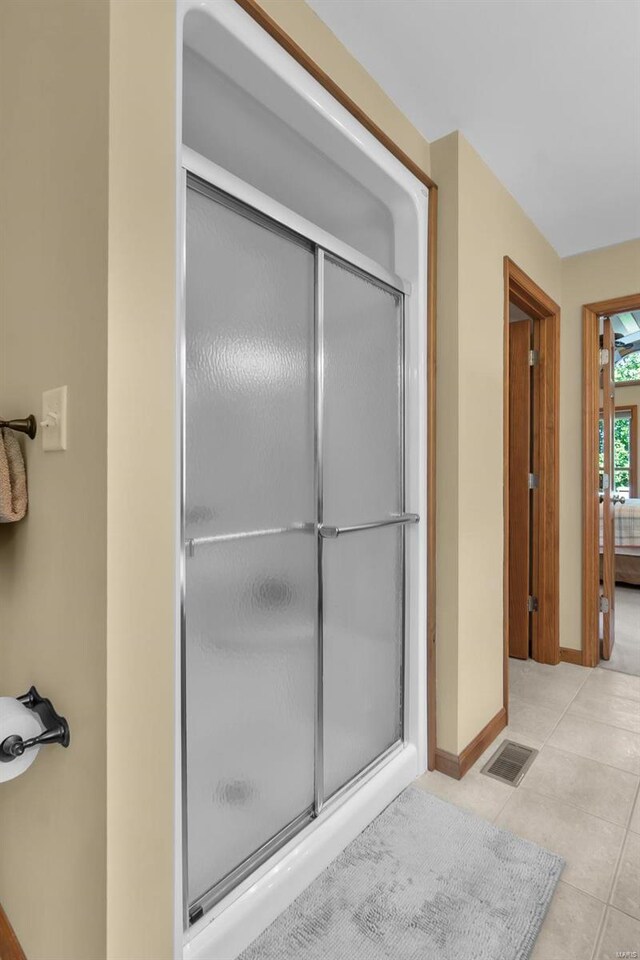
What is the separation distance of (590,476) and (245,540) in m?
2.52

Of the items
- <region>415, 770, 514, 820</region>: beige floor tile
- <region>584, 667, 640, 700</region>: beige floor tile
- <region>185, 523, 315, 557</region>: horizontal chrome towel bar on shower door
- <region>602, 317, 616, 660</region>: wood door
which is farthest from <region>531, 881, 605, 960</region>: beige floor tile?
<region>602, 317, 616, 660</region>: wood door

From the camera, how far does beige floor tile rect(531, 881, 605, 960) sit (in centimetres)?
127

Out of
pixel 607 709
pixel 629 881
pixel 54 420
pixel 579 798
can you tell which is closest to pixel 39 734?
pixel 54 420

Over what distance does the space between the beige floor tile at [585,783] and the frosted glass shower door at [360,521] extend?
59cm

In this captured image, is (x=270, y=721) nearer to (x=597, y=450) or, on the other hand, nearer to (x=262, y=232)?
(x=262, y=232)

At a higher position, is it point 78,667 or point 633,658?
point 78,667

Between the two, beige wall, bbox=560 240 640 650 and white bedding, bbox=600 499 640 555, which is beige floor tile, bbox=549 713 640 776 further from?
white bedding, bbox=600 499 640 555

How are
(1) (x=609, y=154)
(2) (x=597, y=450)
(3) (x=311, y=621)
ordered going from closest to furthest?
(3) (x=311, y=621)
(1) (x=609, y=154)
(2) (x=597, y=450)

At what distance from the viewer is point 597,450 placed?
122 inches

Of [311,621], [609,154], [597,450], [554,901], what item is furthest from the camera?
[597,450]

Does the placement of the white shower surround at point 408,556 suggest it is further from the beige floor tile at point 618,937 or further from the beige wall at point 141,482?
the beige floor tile at point 618,937

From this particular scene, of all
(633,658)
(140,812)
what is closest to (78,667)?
(140,812)

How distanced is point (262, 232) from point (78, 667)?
1199mm

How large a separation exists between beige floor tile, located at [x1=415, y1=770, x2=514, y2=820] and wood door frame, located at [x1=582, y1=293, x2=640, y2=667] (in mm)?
1516
